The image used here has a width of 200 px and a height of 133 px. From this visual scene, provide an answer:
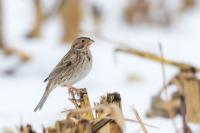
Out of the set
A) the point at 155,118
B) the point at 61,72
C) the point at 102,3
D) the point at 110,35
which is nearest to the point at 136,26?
the point at 110,35

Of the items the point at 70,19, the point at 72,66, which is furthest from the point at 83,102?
the point at 70,19

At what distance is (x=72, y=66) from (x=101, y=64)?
420cm

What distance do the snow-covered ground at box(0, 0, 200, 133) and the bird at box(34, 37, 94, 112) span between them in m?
0.20

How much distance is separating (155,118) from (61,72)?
1.50 metres

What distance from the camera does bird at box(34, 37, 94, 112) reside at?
5223 mm

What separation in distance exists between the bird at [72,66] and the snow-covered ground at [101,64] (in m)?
0.20

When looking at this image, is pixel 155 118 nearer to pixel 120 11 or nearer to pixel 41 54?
pixel 41 54

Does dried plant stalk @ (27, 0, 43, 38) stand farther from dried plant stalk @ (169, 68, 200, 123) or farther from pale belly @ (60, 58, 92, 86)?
pale belly @ (60, 58, 92, 86)

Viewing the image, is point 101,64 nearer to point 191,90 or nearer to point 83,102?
point 191,90

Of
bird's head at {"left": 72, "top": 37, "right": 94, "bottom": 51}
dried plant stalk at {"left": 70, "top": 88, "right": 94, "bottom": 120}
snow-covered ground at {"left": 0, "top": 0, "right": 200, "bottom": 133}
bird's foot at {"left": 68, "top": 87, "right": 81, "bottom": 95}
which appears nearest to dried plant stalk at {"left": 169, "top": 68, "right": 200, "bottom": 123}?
snow-covered ground at {"left": 0, "top": 0, "right": 200, "bottom": 133}

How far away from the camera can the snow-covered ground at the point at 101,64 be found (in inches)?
272

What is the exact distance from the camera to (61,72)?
208 inches

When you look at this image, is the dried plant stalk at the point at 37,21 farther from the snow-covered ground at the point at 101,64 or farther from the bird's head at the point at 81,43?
the bird's head at the point at 81,43

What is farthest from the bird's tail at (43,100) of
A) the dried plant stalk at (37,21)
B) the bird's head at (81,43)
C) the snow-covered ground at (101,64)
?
the dried plant stalk at (37,21)
